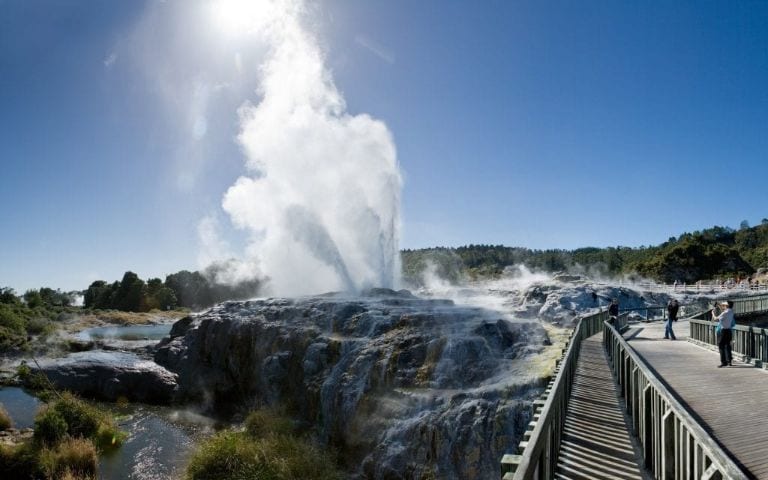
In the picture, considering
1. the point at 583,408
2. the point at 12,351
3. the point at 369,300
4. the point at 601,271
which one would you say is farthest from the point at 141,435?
the point at 601,271

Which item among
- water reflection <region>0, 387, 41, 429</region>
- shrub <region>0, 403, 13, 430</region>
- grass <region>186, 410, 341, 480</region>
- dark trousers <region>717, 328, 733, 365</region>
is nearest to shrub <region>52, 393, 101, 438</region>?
shrub <region>0, 403, 13, 430</region>

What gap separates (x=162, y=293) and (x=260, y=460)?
105255 millimetres

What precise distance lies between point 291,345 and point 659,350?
2002 cm

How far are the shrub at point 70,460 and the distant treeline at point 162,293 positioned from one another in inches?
3320

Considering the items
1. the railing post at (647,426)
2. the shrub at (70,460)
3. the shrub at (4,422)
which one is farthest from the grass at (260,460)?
the railing post at (647,426)

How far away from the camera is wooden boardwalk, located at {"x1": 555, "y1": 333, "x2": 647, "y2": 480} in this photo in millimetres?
6766

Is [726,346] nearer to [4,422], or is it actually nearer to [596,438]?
[596,438]

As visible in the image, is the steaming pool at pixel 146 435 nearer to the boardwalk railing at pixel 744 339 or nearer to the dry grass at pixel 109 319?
the boardwalk railing at pixel 744 339

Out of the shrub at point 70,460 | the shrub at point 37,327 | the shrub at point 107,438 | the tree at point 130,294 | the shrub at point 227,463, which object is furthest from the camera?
the tree at point 130,294

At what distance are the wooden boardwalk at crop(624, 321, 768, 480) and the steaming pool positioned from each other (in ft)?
64.8

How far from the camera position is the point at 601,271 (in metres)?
110

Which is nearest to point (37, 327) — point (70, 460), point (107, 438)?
point (107, 438)

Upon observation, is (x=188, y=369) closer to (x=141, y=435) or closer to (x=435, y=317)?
(x=141, y=435)

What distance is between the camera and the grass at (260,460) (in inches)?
744
